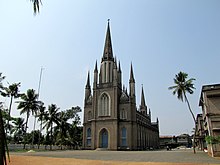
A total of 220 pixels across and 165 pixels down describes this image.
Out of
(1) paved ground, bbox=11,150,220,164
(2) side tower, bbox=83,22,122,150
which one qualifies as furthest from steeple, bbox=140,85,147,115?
(1) paved ground, bbox=11,150,220,164

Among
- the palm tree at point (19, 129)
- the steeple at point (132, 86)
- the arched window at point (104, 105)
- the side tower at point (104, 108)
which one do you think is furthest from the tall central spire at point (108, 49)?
the palm tree at point (19, 129)

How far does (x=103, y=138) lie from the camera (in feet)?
171

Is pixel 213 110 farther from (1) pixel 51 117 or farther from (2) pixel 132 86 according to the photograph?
(1) pixel 51 117

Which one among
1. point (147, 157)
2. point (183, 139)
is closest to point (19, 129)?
point (147, 157)

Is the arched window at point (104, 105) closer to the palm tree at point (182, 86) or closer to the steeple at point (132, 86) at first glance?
the steeple at point (132, 86)

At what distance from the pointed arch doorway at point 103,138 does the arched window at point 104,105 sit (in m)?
4.07

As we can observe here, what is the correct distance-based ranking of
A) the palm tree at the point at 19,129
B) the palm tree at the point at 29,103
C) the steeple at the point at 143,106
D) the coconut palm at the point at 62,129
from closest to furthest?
the palm tree at the point at 29,103, the coconut palm at the point at 62,129, the palm tree at the point at 19,129, the steeple at the point at 143,106

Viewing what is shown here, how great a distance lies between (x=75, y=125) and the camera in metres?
63.8

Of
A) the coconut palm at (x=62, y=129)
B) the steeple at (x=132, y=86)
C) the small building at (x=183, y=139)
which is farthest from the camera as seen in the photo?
the small building at (x=183, y=139)

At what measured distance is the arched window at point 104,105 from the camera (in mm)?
52688

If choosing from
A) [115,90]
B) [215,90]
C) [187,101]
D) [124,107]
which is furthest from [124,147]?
[215,90]

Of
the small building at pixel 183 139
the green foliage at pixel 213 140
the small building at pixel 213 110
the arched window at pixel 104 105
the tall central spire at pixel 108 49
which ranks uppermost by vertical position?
the tall central spire at pixel 108 49

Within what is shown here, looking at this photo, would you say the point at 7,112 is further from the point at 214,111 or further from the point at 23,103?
the point at 214,111

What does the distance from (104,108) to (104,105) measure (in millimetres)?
797
